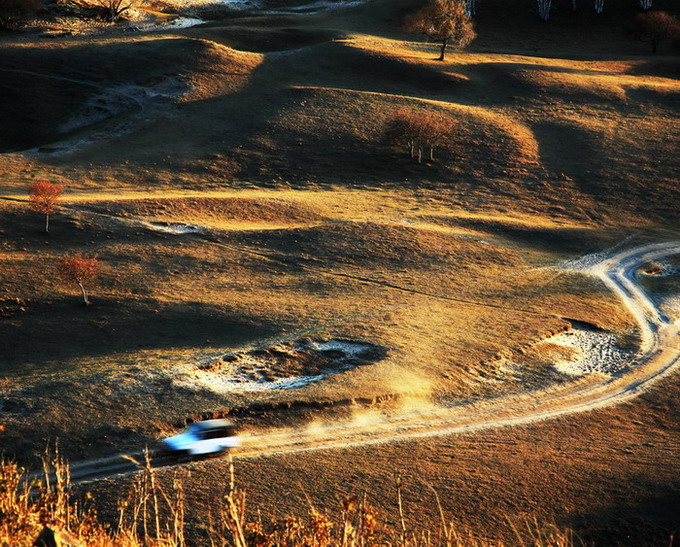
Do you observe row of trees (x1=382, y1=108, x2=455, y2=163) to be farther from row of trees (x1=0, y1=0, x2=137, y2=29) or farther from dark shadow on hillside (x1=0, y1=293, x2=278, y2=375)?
row of trees (x1=0, y1=0, x2=137, y2=29)

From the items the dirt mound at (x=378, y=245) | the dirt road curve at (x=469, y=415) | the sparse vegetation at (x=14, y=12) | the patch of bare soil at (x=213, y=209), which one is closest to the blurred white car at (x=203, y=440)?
the dirt road curve at (x=469, y=415)

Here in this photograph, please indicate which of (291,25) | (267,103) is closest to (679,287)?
(267,103)

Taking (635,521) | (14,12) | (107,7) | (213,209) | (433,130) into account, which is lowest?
(635,521)

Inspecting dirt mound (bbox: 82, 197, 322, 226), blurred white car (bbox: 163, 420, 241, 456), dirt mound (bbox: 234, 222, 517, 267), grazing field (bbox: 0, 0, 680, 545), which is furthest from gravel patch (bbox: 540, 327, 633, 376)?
dirt mound (bbox: 82, 197, 322, 226)


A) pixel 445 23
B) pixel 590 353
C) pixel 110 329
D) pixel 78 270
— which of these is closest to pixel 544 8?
pixel 445 23

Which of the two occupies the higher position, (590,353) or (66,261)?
(66,261)

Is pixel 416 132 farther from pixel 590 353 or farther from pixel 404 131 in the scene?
pixel 590 353

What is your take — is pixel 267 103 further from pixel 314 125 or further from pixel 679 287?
pixel 679 287
